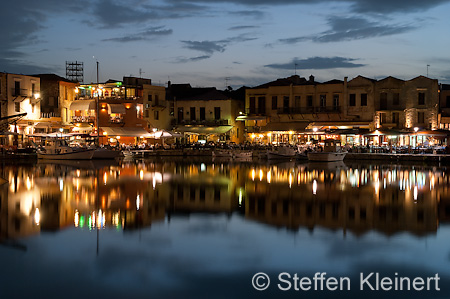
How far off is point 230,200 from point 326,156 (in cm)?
2334

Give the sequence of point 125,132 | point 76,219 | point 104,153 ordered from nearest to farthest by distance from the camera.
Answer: point 76,219
point 104,153
point 125,132

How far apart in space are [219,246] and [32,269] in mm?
3861

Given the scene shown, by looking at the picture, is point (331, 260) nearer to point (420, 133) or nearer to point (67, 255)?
point (67, 255)

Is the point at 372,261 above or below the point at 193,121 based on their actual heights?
below

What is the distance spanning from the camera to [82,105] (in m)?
53.2

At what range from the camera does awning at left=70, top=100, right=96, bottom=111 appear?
174 ft

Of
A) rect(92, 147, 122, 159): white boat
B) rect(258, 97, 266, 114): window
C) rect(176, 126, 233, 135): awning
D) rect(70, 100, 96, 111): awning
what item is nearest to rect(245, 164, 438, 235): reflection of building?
rect(92, 147, 122, 159): white boat

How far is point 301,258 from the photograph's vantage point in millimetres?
10641

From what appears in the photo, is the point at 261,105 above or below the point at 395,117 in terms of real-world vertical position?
above

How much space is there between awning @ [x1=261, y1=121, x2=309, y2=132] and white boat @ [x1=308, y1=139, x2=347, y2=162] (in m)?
7.56

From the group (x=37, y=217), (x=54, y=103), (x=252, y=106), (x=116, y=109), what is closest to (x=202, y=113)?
(x=252, y=106)

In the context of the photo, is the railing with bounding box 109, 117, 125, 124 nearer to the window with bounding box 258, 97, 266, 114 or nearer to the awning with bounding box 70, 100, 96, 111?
the awning with bounding box 70, 100, 96, 111

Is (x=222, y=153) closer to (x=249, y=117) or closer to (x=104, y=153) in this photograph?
(x=249, y=117)

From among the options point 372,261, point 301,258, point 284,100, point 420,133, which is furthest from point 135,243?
point 284,100
